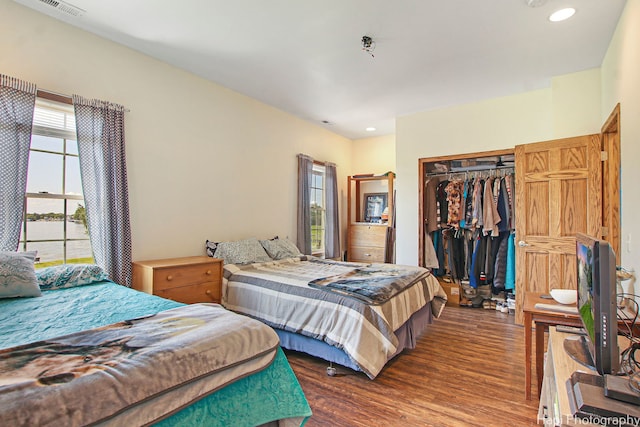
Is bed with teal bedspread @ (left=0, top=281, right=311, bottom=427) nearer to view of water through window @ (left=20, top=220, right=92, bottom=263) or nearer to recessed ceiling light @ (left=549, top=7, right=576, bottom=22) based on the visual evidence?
view of water through window @ (left=20, top=220, right=92, bottom=263)

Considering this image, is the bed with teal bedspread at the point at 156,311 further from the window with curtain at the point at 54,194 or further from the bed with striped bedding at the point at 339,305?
the bed with striped bedding at the point at 339,305

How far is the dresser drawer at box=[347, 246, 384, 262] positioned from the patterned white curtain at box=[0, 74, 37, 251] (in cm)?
449

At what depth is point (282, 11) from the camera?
2408 millimetres

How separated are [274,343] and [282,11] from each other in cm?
231

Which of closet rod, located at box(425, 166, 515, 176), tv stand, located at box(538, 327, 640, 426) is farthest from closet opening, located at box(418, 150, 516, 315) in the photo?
tv stand, located at box(538, 327, 640, 426)

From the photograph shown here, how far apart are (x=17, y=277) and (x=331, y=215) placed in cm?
417

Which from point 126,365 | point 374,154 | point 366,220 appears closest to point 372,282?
point 126,365

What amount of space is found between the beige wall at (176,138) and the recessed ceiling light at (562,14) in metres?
3.22

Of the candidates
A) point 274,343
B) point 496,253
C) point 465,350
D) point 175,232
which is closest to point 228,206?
point 175,232

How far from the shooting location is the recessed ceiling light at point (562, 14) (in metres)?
2.37

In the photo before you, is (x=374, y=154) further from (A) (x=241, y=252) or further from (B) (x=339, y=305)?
(B) (x=339, y=305)

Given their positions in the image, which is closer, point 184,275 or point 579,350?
point 579,350

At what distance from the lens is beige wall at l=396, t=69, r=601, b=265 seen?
3.40m

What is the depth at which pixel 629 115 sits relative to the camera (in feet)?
7.04
